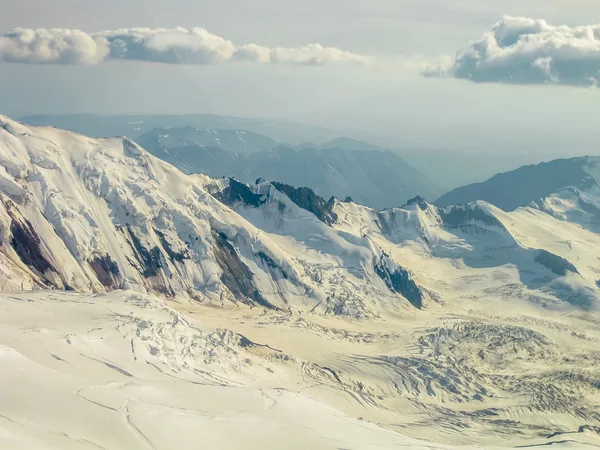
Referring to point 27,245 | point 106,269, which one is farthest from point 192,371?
point 27,245

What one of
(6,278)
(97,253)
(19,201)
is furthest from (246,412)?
(19,201)

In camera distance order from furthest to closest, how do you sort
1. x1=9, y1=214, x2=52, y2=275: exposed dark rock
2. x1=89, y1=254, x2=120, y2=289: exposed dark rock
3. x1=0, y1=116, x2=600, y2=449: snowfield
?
x1=89, y1=254, x2=120, y2=289: exposed dark rock < x1=9, y1=214, x2=52, y2=275: exposed dark rock < x1=0, y1=116, x2=600, y2=449: snowfield

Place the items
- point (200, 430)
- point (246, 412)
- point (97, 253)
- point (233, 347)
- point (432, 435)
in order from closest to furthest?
point (200, 430)
point (246, 412)
point (432, 435)
point (233, 347)
point (97, 253)

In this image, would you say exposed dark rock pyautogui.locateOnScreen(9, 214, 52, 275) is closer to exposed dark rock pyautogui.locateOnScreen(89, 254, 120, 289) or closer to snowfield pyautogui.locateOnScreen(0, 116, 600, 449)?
snowfield pyautogui.locateOnScreen(0, 116, 600, 449)

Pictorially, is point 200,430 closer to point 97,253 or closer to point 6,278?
point 6,278

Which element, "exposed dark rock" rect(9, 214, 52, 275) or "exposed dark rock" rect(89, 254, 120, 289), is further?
"exposed dark rock" rect(89, 254, 120, 289)

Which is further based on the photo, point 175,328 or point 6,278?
point 6,278

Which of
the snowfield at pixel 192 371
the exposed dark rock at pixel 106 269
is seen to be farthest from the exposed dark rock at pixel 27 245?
the exposed dark rock at pixel 106 269

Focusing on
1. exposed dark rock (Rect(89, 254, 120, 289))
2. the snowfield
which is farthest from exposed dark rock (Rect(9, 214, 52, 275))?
exposed dark rock (Rect(89, 254, 120, 289))

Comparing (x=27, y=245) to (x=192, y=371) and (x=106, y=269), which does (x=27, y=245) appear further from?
(x=192, y=371)
